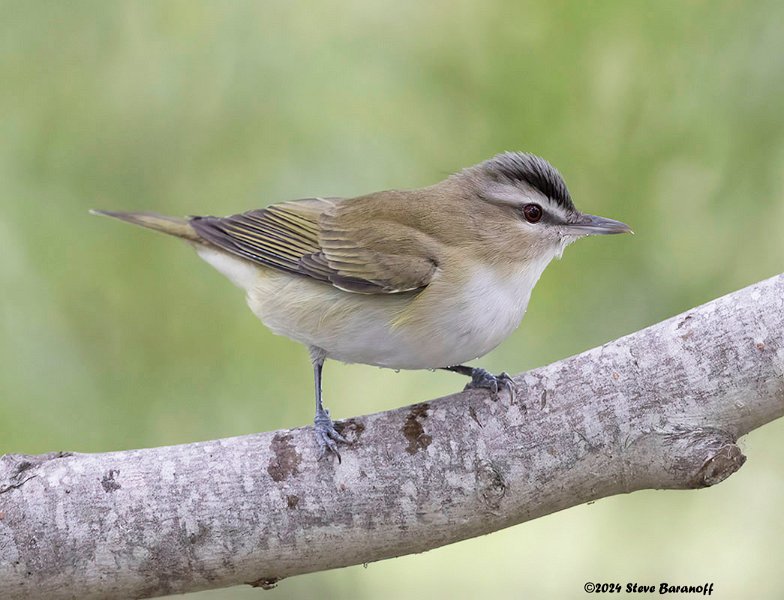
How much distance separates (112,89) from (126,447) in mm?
1490

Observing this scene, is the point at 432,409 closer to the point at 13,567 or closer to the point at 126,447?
the point at 126,447

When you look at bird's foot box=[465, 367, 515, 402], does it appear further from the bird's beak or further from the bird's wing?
the bird's beak

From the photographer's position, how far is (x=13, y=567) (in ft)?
8.12

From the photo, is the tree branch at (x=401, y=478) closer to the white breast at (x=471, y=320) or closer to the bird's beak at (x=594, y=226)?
the white breast at (x=471, y=320)

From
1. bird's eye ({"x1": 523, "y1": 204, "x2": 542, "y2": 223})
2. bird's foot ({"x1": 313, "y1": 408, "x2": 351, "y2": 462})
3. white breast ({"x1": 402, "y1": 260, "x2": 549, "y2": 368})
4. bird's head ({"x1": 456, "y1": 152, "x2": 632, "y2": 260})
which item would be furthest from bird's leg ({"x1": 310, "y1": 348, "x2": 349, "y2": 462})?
bird's eye ({"x1": 523, "y1": 204, "x2": 542, "y2": 223})

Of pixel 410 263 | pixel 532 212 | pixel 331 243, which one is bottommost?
pixel 410 263

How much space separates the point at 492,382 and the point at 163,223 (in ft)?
5.24

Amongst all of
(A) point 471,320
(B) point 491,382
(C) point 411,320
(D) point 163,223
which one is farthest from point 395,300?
(D) point 163,223

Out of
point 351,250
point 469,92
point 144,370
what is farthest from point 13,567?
point 469,92

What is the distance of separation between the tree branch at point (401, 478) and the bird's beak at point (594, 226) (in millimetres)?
493

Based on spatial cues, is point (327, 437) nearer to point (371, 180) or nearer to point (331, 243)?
point (331, 243)

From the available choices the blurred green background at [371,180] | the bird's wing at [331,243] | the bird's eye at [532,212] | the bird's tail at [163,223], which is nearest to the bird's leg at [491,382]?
the blurred green background at [371,180]

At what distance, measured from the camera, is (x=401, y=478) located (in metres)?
2.62

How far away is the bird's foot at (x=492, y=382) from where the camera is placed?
2.76 metres
